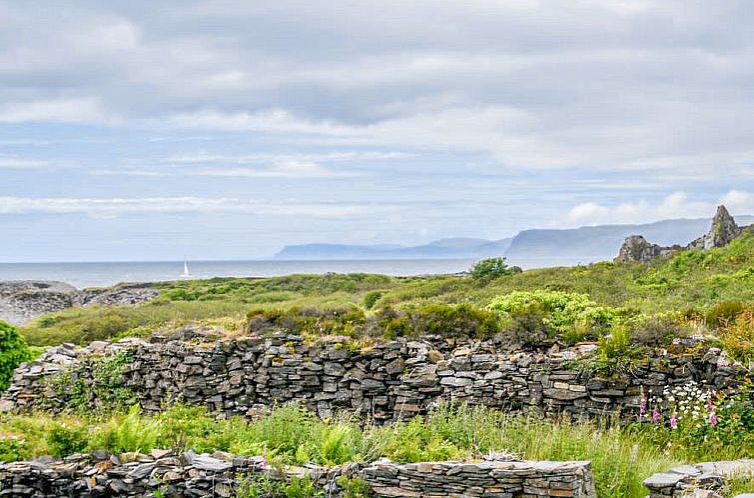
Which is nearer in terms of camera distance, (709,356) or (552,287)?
(709,356)

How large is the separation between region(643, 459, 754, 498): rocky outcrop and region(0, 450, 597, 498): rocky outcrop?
2.76ft

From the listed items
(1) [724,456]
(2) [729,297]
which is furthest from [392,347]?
(2) [729,297]

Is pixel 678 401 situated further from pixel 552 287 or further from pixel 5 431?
pixel 552 287

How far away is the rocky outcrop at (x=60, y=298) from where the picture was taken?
55094 mm

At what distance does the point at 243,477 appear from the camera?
8766 mm

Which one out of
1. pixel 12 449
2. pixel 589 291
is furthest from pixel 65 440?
pixel 589 291

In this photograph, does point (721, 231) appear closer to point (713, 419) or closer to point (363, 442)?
point (713, 419)

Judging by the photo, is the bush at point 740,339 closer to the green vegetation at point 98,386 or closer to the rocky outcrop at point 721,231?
the green vegetation at point 98,386

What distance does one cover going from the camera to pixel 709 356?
472 inches

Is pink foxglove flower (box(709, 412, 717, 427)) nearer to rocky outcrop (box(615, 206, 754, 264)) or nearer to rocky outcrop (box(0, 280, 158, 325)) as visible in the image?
rocky outcrop (box(615, 206, 754, 264))

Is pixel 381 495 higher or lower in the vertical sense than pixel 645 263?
lower

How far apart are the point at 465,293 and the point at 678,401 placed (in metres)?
14.9

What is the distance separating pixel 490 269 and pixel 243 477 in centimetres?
2465

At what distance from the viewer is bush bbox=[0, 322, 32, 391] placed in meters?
17.2
